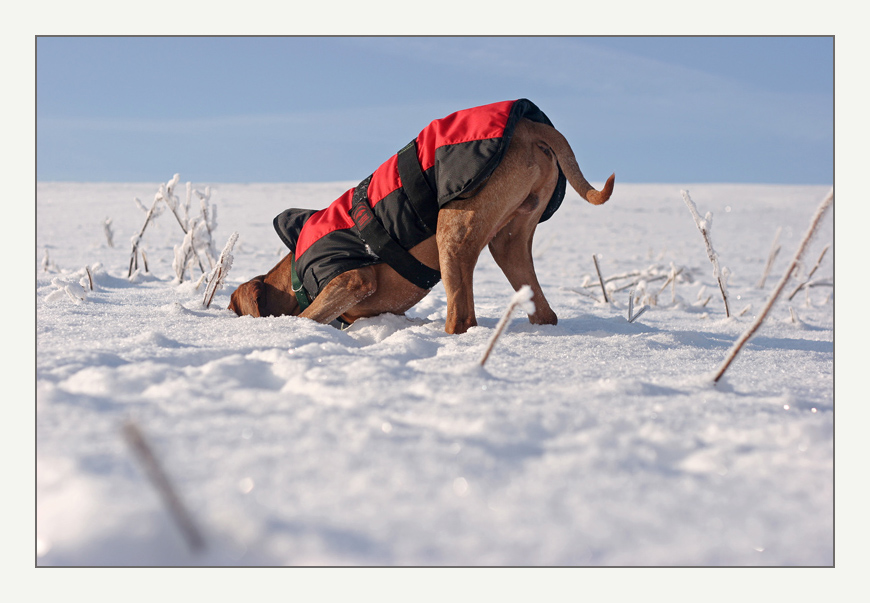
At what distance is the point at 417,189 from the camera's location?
8.90ft

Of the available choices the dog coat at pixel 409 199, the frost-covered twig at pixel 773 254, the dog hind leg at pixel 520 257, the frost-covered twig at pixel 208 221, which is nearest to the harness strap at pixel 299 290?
the dog coat at pixel 409 199

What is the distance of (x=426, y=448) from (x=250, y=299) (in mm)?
2075

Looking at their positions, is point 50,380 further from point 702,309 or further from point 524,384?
point 702,309

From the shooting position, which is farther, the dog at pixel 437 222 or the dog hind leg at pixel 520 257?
the dog hind leg at pixel 520 257

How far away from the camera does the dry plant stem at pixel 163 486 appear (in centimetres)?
82

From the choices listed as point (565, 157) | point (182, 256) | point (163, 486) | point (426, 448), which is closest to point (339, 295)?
point (565, 157)

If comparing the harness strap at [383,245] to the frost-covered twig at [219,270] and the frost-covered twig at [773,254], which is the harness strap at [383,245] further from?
the frost-covered twig at [773,254]

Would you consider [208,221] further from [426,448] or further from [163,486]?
[163,486]

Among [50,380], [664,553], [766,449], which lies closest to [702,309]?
[766,449]

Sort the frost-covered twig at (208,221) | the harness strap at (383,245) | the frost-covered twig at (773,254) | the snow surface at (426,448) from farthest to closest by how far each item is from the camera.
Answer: the frost-covered twig at (773,254)
the frost-covered twig at (208,221)
the harness strap at (383,245)
the snow surface at (426,448)

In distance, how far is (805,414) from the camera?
5.23ft

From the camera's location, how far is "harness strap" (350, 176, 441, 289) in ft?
9.36

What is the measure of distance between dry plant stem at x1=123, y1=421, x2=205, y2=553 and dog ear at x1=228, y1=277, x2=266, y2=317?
2157 mm

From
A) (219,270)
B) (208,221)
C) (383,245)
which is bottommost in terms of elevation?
(219,270)
